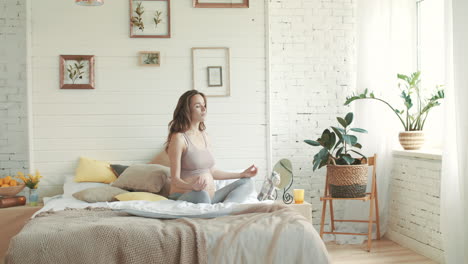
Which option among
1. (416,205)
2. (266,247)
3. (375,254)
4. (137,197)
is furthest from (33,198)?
(416,205)

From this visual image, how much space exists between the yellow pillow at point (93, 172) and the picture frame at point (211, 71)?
1162mm

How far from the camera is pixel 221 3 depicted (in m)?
5.05

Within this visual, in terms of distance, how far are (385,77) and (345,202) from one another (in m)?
1.36

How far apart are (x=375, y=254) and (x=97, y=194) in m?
2.48

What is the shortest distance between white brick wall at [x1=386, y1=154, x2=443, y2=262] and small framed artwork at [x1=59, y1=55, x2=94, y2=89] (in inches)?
122

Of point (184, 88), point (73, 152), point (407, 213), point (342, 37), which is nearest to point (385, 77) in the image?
point (342, 37)

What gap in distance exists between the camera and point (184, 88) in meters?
5.03

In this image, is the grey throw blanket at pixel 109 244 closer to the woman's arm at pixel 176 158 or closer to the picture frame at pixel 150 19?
the woman's arm at pixel 176 158

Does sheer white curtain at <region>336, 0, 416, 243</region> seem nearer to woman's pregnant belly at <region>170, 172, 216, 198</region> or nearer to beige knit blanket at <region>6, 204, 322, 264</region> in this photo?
woman's pregnant belly at <region>170, 172, 216, 198</region>

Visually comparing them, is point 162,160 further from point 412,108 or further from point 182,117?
point 412,108

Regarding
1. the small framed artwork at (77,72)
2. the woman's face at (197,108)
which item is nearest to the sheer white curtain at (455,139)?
the woman's face at (197,108)

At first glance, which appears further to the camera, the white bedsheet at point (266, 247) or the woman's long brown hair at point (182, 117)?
the woman's long brown hair at point (182, 117)

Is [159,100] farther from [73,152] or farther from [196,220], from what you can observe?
[196,220]

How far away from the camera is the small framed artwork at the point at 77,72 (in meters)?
4.88
